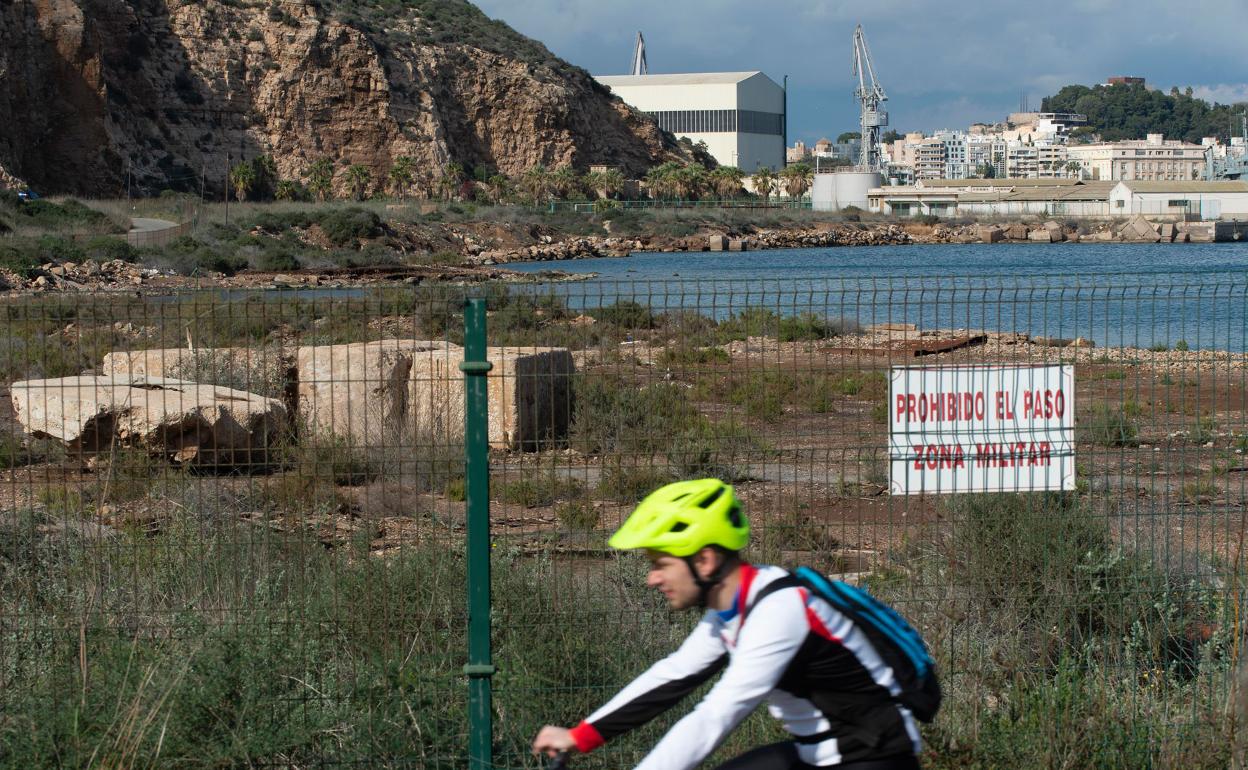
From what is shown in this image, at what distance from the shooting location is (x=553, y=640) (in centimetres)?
564

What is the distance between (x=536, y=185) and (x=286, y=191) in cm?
2220

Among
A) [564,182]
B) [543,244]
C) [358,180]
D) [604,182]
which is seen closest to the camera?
[543,244]

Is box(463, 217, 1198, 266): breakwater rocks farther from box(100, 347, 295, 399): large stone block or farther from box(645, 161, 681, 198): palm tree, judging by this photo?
box(100, 347, 295, 399): large stone block

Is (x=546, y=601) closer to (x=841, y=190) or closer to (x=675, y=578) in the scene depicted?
(x=675, y=578)

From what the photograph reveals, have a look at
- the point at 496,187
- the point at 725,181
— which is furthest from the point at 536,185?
the point at 725,181

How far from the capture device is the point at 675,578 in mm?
3320

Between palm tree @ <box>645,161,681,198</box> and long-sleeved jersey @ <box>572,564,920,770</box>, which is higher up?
palm tree @ <box>645,161,681,198</box>

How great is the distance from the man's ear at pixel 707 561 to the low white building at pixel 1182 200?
113m

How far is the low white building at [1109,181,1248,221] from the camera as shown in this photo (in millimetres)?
108062


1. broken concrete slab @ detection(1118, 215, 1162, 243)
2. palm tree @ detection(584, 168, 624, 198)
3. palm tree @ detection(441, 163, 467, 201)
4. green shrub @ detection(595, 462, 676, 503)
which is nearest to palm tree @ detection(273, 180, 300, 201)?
palm tree @ detection(441, 163, 467, 201)

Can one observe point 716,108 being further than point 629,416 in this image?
Yes

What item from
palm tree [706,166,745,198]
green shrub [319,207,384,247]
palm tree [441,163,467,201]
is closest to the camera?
green shrub [319,207,384,247]

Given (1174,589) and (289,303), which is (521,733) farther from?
(1174,589)

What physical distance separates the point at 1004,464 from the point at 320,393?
7.14 m
